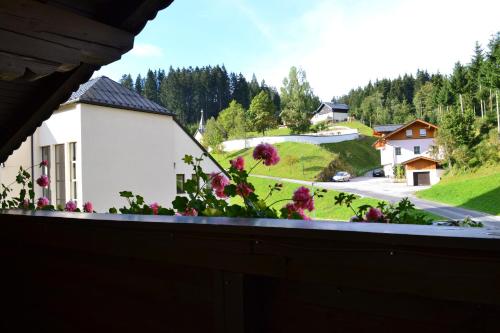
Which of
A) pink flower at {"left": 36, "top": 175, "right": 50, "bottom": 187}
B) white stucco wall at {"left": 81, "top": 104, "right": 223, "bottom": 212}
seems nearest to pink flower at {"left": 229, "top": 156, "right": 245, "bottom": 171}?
pink flower at {"left": 36, "top": 175, "right": 50, "bottom": 187}

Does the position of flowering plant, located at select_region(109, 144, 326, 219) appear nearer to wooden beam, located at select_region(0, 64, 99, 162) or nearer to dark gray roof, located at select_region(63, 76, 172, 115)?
wooden beam, located at select_region(0, 64, 99, 162)

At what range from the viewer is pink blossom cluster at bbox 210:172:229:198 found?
153cm

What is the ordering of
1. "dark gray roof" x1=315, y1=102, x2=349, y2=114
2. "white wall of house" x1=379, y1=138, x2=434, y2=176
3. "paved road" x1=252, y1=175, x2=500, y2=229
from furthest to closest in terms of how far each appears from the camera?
"dark gray roof" x1=315, y1=102, x2=349, y2=114 → "white wall of house" x1=379, y1=138, x2=434, y2=176 → "paved road" x1=252, y1=175, x2=500, y2=229

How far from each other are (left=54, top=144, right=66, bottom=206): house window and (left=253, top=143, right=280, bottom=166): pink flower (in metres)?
8.87

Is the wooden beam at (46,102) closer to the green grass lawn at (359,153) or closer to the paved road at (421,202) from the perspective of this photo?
the paved road at (421,202)

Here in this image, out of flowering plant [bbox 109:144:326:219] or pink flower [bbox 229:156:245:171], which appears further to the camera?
pink flower [bbox 229:156:245:171]

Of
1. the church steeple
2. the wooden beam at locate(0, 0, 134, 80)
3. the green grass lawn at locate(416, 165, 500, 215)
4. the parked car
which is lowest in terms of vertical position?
the green grass lawn at locate(416, 165, 500, 215)

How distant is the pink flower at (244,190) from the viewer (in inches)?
53.0

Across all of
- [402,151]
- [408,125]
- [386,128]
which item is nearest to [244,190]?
[402,151]

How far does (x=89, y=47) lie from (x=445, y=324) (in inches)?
43.6

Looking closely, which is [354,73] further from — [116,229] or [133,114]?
[116,229]

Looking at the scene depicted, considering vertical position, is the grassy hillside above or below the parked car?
above

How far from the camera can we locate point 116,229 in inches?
34.2

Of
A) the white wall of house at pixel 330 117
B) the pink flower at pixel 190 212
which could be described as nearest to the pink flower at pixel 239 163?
the pink flower at pixel 190 212
